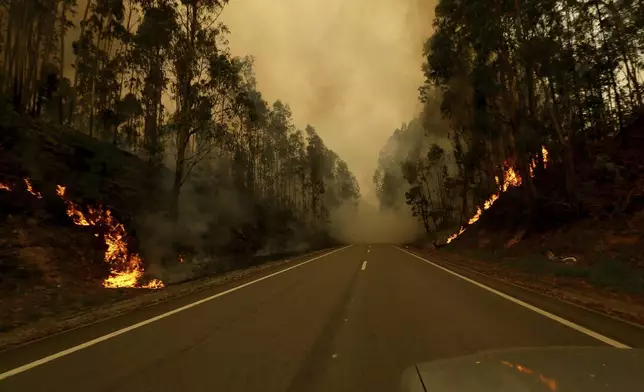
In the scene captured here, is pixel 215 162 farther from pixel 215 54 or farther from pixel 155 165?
pixel 215 54

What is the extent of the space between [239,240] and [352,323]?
3379 centimetres

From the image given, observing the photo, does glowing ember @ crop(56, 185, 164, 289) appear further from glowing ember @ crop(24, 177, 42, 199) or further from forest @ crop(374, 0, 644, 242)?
forest @ crop(374, 0, 644, 242)

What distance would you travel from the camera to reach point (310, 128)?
7819cm

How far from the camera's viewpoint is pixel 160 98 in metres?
32.2

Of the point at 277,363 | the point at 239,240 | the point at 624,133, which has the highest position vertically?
the point at 624,133

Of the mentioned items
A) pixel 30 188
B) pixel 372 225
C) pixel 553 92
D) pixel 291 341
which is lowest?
pixel 291 341

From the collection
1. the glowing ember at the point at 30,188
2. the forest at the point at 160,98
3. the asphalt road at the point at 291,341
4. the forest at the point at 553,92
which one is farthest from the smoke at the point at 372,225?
the asphalt road at the point at 291,341

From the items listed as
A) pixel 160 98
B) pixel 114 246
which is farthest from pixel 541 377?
pixel 160 98

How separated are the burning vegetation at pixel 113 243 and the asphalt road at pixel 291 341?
8.52 meters

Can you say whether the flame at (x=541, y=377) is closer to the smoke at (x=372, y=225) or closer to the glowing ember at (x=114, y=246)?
the glowing ember at (x=114, y=246)

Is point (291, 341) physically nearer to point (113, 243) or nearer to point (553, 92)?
point (113, 243)

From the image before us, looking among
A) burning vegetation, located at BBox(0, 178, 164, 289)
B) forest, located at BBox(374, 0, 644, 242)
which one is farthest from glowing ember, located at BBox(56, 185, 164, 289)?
forest, located at BBox(374, 0, 644, 242)

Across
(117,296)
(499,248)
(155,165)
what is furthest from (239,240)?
(117,296)

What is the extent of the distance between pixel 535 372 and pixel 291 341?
11.2 ft
